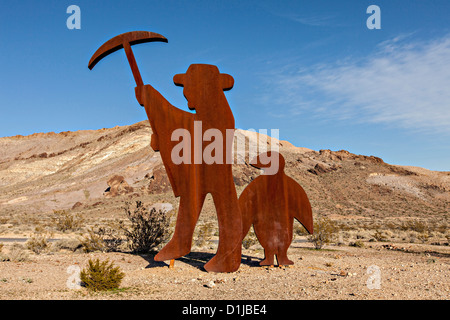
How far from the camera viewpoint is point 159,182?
50031 mm

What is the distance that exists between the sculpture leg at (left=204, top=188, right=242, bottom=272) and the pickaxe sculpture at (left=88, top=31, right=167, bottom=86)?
153 inches

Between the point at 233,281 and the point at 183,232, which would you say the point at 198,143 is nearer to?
the point at 183,232

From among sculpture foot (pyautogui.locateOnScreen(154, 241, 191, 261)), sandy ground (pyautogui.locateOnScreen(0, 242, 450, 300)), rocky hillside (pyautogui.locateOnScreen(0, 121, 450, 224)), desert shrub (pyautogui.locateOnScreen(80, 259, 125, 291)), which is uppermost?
rocky hillside (pyautogui.locateOnScreen(0, 121, 450, 224))

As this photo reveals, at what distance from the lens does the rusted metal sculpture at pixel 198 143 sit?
29.4 ft

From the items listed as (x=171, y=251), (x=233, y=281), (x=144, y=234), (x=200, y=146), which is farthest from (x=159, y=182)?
(x=233, y=281)

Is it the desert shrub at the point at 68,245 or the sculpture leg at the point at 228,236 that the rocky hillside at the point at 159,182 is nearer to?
the desert shrub at the point at 68,245

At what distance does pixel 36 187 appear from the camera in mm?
61125

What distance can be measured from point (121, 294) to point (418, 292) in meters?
5.72

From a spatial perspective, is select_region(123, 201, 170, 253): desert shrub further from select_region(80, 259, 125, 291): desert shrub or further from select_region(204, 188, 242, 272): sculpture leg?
select_region(80, 259, 125, 291): desert shrub

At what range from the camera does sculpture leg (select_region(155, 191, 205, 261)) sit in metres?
8.75

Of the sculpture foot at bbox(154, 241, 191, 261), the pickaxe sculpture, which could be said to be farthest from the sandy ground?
the pickaxe sculpture

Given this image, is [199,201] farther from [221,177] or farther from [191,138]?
[191,138]

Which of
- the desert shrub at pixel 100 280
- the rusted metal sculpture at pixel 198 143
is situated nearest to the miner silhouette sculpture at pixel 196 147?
the rusted metal sculpture at pixel 198 143
